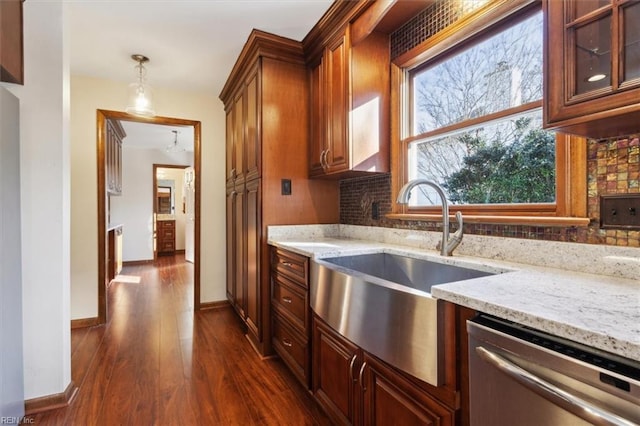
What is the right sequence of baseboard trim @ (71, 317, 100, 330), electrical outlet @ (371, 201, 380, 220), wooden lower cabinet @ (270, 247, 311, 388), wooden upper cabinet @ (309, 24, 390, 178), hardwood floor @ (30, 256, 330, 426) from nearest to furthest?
hardwood floor @ (30, 256, 330, 426) < wooden lower cabinet @ (270, 247, 311, 388) < wooden upper cabinet @ (309, 24, 390, 178) < electrical outlet @ (371, 201, 380, 220) < baseboard trim @ (71, 317, 100, 330)

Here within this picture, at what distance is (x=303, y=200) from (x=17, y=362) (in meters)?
1.91

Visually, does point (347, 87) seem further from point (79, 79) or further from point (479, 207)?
point (79, 79)

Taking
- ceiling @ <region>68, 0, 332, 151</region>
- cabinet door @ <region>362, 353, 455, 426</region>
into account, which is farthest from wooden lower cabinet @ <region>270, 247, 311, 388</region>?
ceiling @ <region>68, 0, 332, 151</region>

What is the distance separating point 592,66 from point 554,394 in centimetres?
90

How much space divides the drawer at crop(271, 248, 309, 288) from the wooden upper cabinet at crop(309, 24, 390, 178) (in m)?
0.66

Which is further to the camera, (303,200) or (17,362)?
(303,200)

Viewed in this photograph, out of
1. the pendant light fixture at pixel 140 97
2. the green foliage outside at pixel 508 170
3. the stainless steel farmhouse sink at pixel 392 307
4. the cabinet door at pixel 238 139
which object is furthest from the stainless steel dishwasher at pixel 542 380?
the pendant light fixture at pixel 140 97

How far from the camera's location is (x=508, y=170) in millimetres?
1552

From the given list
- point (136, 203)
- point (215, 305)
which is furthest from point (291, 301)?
point (136, 203)

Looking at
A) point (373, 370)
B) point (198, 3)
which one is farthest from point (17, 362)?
point (198, 3)

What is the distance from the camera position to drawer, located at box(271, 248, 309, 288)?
1.79 meters

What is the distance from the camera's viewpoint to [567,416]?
622 mm

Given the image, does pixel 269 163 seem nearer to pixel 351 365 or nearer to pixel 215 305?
pixel 351 365

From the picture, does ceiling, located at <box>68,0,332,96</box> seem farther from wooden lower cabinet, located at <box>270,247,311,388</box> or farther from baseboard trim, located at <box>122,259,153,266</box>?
baseboard trim, located at <box>122,259,153,266</box>
